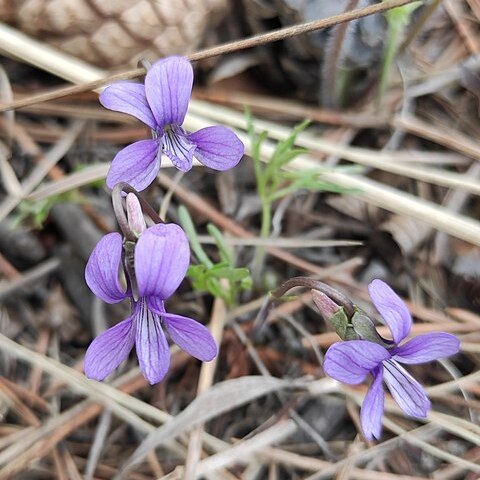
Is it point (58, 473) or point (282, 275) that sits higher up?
point (282, 275)

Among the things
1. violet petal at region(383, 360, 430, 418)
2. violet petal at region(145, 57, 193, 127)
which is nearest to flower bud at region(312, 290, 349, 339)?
violet petal at region(383, 360, 430, 418)

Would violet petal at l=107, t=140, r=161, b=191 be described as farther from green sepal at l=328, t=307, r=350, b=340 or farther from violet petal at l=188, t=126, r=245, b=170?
green sepal at l=328, t=307, r=350, b=340

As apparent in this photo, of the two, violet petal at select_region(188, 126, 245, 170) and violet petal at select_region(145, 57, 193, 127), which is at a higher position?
violet petal at select_region(145, 57, 193, 127)

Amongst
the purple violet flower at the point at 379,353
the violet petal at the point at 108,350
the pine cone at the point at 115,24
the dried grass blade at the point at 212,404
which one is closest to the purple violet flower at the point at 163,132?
the violet petal at the point at 108,350

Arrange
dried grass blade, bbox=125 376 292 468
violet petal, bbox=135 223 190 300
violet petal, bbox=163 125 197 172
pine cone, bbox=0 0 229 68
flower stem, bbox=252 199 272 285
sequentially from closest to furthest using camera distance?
violet petal, bbox=135 223 190 300 → violet petal, bbox=163 125 197 172 → dried grass blade, bbox=125 376 292 468 → flower stem, bbox=252 199 272 285 → pine cone, bbox=0 0 229 68

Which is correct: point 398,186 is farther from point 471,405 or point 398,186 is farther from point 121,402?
point 121,402

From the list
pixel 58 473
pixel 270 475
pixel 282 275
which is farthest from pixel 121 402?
pixel 282 275

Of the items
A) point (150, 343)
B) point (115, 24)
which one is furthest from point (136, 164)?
point (115, 24)
